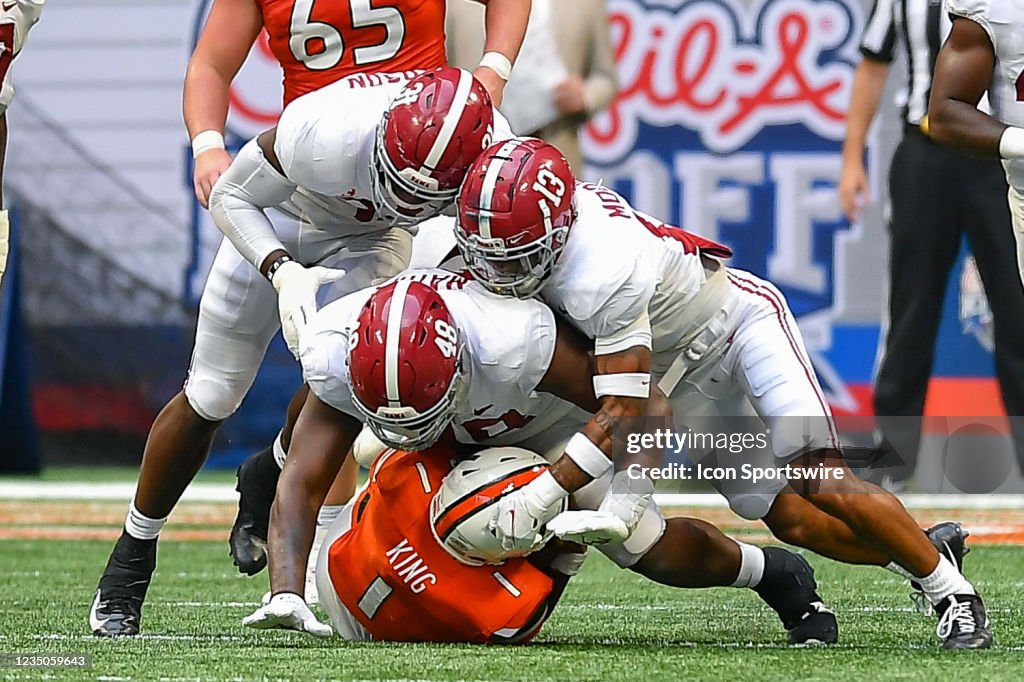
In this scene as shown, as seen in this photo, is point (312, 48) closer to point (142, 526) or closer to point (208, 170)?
point (208, 170)

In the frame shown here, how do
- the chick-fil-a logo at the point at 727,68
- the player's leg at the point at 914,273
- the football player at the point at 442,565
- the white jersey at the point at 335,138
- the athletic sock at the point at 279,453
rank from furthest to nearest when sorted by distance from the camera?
the chick-fil-a logo at the point at 727,68 < the player's leg at the point at 914,273 < the athletic sock at the point at 279,453 < the white jersey at the point at 335,138 < the football player at the point at 442,565

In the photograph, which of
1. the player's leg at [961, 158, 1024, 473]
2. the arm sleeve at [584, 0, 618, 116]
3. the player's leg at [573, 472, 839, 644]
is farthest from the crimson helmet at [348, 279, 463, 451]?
the player's leg at [961, 158, 1024, 473]

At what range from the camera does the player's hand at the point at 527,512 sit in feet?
10.1

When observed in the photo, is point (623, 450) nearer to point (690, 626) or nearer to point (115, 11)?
point (690, 626)

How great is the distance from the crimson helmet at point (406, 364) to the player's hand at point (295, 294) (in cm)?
22

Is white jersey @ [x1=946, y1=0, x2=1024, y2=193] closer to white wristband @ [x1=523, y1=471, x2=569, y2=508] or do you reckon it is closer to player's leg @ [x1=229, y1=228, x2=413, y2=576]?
player's leg @ [x1=229, y1=228, x2=413, y2=576]

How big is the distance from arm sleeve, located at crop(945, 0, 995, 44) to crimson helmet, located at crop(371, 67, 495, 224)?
1166mm

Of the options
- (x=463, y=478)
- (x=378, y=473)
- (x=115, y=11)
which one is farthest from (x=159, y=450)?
(x=115, y=11)

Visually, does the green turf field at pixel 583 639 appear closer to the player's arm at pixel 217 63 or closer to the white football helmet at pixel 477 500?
the white football helmet at pixel 477 500

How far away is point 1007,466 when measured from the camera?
23.0 ft

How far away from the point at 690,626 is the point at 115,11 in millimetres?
6163

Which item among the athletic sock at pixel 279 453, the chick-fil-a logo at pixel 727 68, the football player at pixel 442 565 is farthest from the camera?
the chick-fil-a logo at pixel 727 68

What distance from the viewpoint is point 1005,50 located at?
12.7ft

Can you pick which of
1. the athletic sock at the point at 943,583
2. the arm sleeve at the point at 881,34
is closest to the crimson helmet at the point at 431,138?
the athletic sock at the point at 943,583
